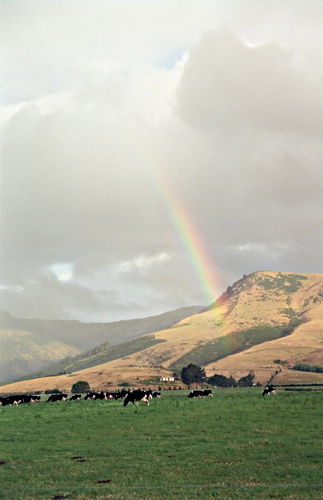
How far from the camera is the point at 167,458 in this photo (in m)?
26.0

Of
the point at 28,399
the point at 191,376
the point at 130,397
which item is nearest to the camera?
the point at 130,397

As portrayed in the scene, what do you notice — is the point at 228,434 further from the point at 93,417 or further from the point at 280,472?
the point at 93,417

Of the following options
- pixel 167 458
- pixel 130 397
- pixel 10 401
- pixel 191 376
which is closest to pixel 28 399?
pixel 10 401

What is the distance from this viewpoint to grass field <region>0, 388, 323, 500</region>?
19.5 metres

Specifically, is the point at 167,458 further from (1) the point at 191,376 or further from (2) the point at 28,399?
(1) the point at 191,376

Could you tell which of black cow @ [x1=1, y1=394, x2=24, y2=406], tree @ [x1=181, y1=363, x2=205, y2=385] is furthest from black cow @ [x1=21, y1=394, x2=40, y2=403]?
tree @ [x1=181, y1=363, x2=205, y2=385]

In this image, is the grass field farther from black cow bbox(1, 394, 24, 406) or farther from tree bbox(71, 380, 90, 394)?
tree bbox(71, 380, 90, 394)

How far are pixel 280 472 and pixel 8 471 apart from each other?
38.6 ft

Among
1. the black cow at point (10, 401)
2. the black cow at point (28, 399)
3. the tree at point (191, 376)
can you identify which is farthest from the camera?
the tree at point (191, 376)

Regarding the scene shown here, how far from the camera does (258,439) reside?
31.0 meters

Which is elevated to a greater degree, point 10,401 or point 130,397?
point 10,401

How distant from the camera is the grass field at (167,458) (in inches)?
766

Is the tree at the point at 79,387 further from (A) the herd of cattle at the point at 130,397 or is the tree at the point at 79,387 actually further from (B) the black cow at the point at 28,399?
(B) the black cow at the point at 28,399

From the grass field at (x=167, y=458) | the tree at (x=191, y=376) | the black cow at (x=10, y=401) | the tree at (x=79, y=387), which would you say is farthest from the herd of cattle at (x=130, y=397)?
the tree at (x=191, y=376)
